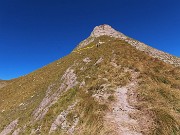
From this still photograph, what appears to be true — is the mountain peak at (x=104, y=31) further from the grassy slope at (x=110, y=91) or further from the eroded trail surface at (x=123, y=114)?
the eroded trail surface at (x=123, y=114)

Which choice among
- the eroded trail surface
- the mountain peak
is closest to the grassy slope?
the eroded trail surface

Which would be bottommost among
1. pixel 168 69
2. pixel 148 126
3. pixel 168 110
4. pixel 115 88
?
pixel 148 126

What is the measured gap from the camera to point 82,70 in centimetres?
2873

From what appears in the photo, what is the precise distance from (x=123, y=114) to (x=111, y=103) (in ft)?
6.40

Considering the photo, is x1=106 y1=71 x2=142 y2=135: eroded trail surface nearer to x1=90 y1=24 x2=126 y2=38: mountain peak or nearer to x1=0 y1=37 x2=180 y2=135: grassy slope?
x1=0 y1=37 x2=180 y2=135: grassy slope

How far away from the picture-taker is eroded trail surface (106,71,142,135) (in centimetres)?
1482

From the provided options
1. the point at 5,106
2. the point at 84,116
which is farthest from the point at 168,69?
the point at 5,106

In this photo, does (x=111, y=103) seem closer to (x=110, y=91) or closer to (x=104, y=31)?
(x=110, y=91)

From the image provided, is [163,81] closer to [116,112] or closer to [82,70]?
[116,112]

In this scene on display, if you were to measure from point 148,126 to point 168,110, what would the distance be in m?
2.69

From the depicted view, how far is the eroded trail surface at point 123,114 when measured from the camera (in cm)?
1482

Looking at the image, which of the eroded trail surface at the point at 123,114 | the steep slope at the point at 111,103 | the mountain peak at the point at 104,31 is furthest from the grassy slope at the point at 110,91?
the mountain peak at the point at 104,31

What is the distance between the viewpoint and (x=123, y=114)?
16.8 metres

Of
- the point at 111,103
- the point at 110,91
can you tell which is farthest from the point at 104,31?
the point at 111,103
